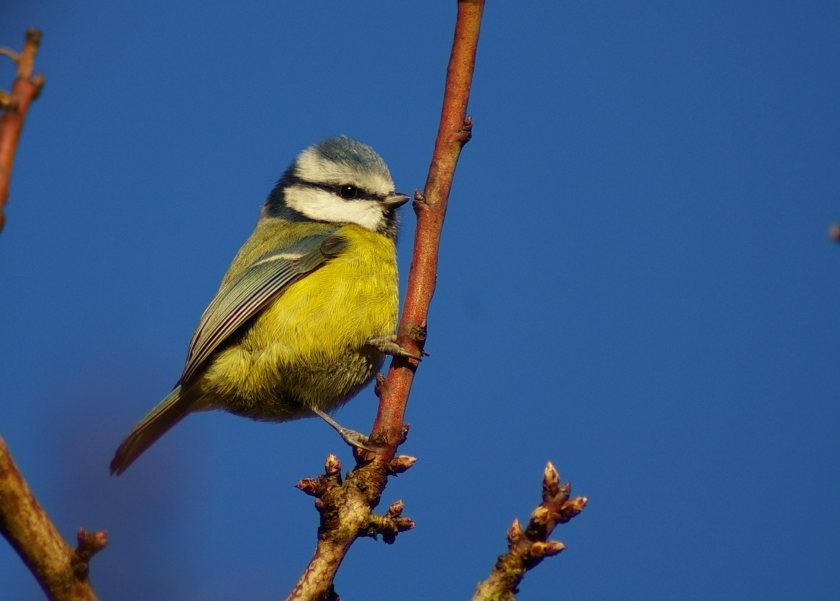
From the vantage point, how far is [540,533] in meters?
2.03

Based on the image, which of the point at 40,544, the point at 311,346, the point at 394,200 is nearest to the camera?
the point at 40,544

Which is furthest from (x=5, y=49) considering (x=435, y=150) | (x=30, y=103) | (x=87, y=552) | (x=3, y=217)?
(x=435, y=150)

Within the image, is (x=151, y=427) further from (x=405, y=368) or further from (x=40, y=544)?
(x=40, y=544)

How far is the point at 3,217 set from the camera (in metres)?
→ 1.16

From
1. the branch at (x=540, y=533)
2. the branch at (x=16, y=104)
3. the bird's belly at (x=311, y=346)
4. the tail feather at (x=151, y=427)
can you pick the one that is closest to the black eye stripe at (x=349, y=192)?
the bird's belly at (x=311, y=346)

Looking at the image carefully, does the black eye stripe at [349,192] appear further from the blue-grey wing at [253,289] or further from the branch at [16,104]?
the branch at [16,104]

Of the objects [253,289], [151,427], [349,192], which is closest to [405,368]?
[253,289]

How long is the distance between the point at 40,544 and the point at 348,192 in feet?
10.7

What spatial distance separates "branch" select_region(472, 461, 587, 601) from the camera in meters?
1.99

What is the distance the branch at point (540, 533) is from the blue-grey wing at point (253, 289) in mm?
2153

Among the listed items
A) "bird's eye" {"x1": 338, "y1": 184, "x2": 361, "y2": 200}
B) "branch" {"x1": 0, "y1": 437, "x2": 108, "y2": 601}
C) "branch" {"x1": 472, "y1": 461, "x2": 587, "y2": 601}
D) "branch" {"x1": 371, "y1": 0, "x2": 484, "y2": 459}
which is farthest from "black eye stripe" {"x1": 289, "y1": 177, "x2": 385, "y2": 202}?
"branch" {"x1": 0, "y1": 437, "x2": 108, "y2": 601}

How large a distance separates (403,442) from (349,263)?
1705mm

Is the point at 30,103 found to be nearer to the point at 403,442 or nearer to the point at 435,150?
the point at 435,150

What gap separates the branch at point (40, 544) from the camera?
1.51 m
